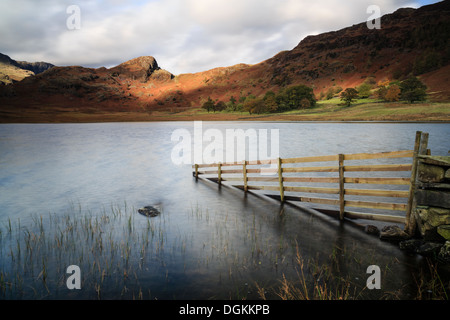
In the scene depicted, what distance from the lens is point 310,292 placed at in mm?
6348

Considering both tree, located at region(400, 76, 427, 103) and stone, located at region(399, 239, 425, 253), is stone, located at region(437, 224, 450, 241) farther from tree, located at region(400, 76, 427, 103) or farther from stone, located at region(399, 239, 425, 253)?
tree, located at region(400, 76, 427, 103)

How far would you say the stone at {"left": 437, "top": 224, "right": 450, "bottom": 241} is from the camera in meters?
7.68

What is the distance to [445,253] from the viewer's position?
7.40 meters

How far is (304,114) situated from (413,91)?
33517 mm

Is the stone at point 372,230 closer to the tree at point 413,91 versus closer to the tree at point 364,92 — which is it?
the tree at point 413,91

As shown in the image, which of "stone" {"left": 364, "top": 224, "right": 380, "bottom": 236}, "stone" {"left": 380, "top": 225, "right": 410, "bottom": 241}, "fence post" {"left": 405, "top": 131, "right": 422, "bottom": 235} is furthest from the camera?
"stone" {"left": 364, "top": 224, "right": 380, "bottom": 236}

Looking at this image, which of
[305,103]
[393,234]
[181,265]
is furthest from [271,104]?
[181,265]

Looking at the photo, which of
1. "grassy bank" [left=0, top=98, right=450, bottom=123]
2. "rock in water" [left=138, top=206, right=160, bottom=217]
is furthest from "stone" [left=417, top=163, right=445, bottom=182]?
"grassy bank" [left=0, top=98, right=450, bottom=123]

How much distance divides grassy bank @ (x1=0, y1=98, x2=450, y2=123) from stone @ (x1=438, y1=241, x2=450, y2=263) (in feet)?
241

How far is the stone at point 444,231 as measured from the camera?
768 cm

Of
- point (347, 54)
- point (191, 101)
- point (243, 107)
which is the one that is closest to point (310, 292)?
point (243, 107)

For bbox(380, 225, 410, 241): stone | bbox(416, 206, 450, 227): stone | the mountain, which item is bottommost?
bbox(380, 225, 410, 241): stone

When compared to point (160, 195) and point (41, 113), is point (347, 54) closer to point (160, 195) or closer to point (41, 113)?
point (41, 113)

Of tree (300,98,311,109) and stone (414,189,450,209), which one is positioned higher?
tree (300,98,311,109)
